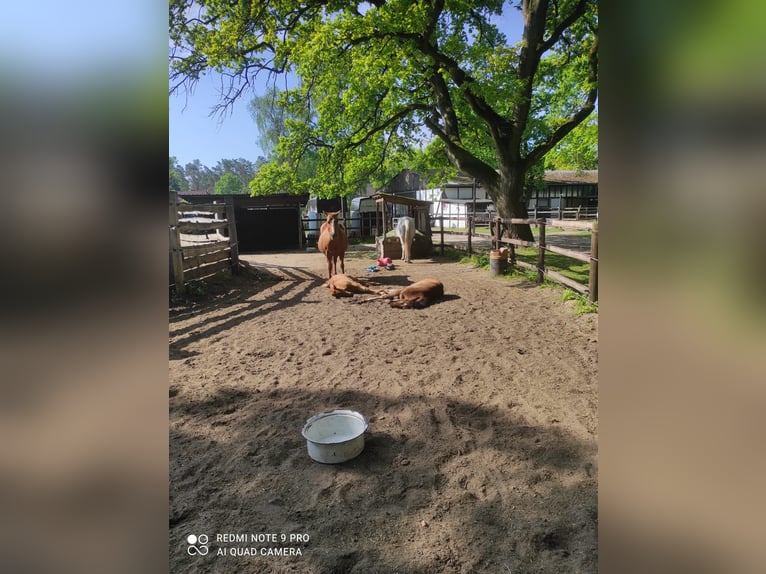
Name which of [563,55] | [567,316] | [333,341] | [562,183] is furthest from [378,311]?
[562,183]

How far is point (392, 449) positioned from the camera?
257 centimetres

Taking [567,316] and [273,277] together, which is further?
[273,277]

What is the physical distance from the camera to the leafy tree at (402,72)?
29.2 feet

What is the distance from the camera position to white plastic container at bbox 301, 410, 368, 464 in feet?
7.91

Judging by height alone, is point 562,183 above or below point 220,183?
below

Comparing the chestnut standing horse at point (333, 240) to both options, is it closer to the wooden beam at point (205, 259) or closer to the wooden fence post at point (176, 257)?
the wooden beam at point (205, 259)

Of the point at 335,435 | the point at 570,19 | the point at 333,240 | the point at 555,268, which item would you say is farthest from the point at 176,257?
the point at 570,19

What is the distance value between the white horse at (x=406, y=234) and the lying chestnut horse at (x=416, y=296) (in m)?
5.27

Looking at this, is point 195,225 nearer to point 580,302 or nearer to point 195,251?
point 195,251

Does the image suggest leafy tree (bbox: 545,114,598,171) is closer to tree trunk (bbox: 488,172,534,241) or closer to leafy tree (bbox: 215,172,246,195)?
tree trunk (bbox: 488,172,534,241)

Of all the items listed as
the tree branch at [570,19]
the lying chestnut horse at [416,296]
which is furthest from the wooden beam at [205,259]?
the tree branch at [570,19]

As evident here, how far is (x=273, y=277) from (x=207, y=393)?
594 cm
